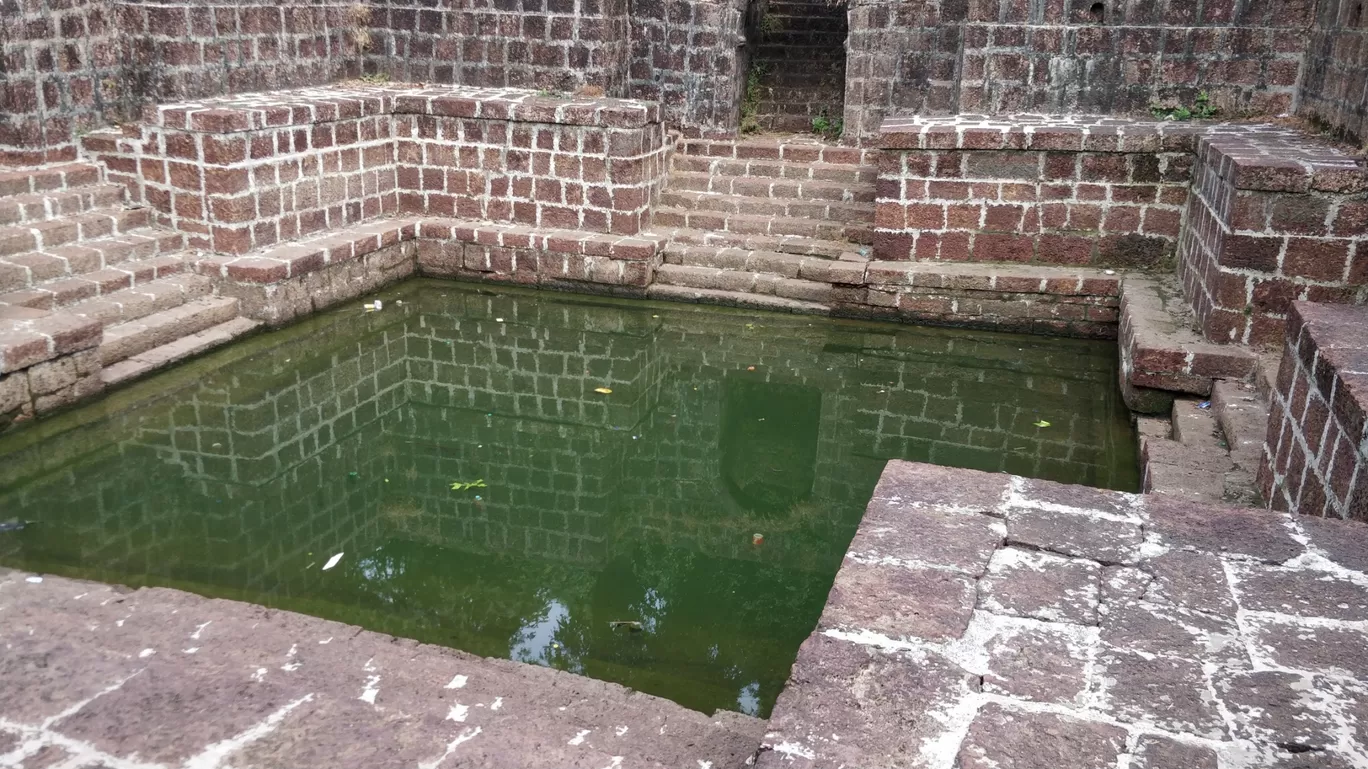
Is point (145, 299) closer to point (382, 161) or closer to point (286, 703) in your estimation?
point (382, 161)

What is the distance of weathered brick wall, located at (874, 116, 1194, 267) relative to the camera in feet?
24.0

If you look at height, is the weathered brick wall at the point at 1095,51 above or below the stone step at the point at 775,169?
above

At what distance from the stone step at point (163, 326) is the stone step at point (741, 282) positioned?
10.0 ft

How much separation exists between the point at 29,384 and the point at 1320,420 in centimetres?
572

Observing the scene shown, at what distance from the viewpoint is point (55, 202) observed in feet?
22.8

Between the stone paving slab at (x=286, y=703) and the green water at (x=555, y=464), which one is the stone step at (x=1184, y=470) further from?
the stone paving slab at (x=286, y=703)

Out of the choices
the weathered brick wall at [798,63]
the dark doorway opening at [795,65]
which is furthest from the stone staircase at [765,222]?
the weathered brick wall at [798,63]


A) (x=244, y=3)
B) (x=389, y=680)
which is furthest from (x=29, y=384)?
(x=244, y=3)

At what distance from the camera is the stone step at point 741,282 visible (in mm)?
7758

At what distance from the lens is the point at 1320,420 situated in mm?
3484

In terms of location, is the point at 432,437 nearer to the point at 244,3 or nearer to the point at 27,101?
the point at 27,101

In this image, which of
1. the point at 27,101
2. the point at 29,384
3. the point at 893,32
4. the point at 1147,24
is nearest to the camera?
the point at 29,384

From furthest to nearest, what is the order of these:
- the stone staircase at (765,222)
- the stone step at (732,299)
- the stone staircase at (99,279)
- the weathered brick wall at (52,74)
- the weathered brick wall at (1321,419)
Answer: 1. the stone staircase at (765,222)
2. the stone step at (732,299)
3. the weathered brick wall at (52,74)
4. the stone staircase at (99,279)
5. the weathered brick wall at (1321,419)

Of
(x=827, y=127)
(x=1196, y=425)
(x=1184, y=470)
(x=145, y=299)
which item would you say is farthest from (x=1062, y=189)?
(x=145, y=299)
